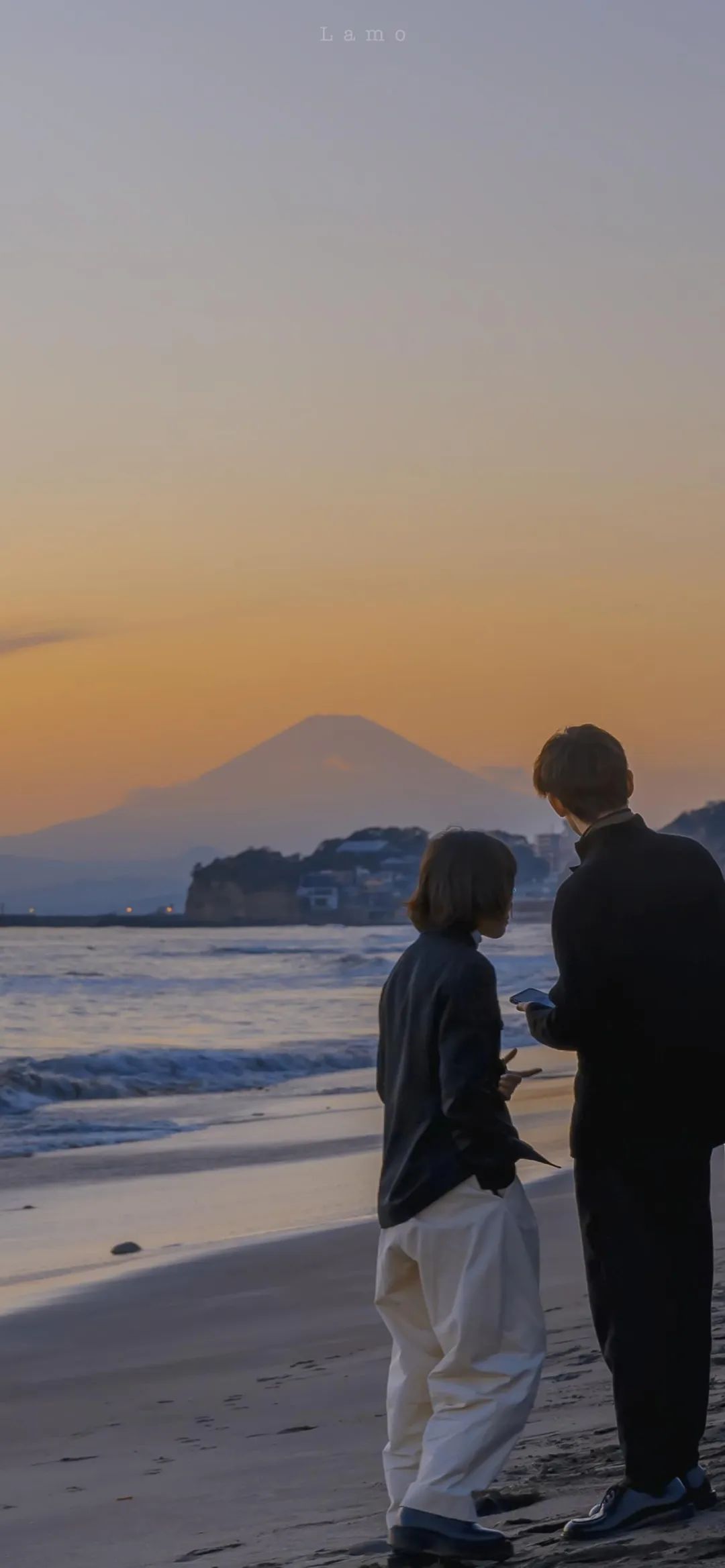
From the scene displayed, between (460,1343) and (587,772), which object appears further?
(587,772)

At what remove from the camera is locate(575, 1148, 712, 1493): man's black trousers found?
296 cm

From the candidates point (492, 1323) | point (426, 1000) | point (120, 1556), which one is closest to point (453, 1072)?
point (426, 1000)

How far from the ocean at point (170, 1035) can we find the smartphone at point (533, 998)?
9101mm

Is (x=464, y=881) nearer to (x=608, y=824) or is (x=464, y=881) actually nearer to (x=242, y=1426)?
(x=608, y=824)

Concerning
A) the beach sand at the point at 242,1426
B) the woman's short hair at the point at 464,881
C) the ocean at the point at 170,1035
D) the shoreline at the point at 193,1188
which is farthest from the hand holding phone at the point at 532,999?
the ocean at the point at 170,1035

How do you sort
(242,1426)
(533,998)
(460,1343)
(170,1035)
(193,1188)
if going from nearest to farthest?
(460,1343)
(533,998)
(242,1426)
(193,1188)
(170,1035)

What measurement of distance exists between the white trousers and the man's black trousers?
162 mm

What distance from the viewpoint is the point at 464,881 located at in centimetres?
313

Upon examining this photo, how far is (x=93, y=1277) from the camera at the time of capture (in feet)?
22.8

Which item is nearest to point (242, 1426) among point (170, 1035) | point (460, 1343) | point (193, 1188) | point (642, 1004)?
point (460, 1343)

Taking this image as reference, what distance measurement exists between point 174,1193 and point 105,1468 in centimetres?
529

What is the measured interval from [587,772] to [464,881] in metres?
0.32

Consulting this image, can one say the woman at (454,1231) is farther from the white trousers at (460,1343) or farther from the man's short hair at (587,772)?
the man's short hair at (587,772)

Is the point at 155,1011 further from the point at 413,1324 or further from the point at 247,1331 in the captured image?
the point at 413,1324
